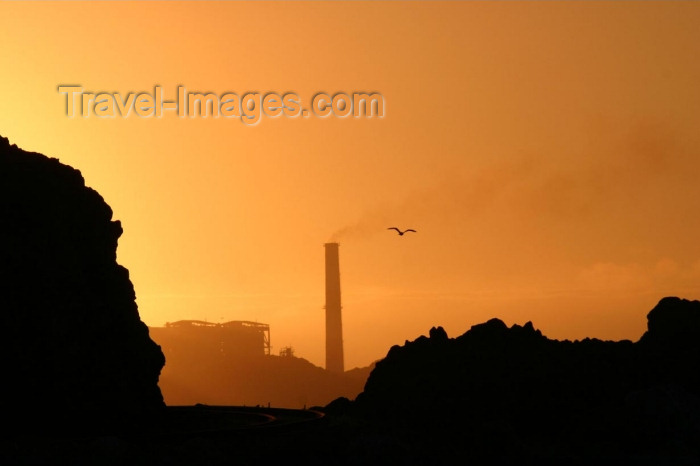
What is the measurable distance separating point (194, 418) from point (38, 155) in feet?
51.6

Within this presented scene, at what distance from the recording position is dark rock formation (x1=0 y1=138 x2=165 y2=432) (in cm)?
4053

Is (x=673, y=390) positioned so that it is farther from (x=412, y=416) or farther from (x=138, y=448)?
(x=138, y=448)

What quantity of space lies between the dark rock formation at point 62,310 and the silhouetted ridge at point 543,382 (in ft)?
41.3

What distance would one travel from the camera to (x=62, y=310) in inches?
1673

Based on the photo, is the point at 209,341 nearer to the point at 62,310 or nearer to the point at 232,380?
the point at 232,380

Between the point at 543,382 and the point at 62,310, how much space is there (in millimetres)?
22502

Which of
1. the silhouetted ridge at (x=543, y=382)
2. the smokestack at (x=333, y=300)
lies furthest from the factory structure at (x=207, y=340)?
the silhouetted ridge at (x=543, y=382)

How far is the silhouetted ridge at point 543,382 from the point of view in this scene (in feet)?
131

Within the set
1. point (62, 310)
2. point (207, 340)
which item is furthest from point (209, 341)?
point (62, 310)

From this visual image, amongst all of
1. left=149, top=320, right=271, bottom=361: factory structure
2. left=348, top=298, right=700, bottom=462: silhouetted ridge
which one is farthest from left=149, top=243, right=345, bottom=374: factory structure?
left=348, top=298, right=700, bottom=462: silhouetted ridge

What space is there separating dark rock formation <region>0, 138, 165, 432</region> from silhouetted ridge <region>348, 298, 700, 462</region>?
1258 cm

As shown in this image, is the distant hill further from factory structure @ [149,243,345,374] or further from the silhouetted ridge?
the silhouetted ridge

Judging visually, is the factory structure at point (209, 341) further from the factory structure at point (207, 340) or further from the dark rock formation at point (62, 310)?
the dark rock formation at point (62, 310)

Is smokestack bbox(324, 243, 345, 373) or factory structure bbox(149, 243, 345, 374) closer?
smokestack bbox(324, 243, 345, 373)
